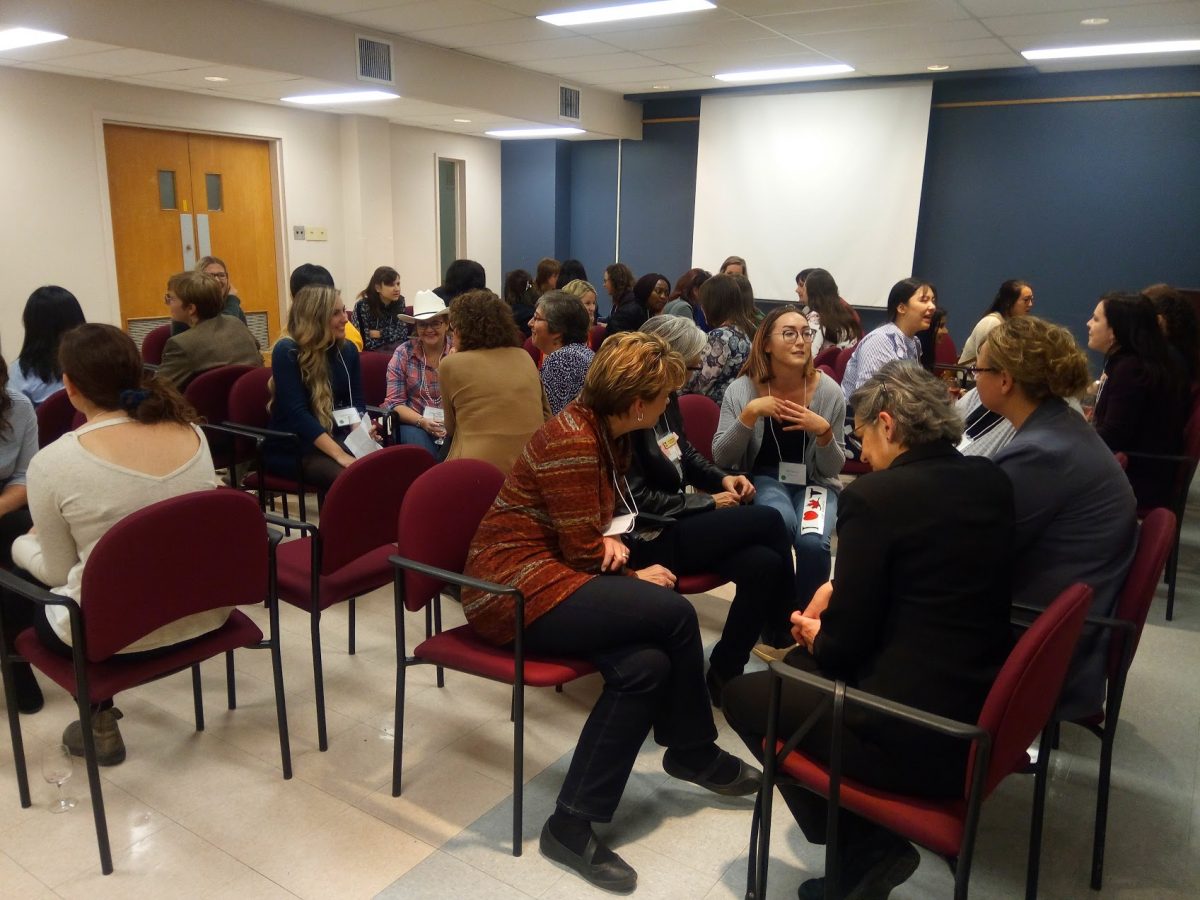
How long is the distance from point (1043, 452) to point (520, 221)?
28.1ft

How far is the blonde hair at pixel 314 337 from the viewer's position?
3480 millimetres

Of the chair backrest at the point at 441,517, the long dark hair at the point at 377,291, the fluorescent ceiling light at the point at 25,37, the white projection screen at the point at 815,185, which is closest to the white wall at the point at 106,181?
the fluorescent ceiling light at the point at 25,37

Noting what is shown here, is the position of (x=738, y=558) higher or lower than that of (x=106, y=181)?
lower

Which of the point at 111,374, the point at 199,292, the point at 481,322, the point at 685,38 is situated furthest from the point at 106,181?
the point at 111,374

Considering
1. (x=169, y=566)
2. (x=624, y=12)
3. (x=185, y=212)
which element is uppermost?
(x=624, y=12)

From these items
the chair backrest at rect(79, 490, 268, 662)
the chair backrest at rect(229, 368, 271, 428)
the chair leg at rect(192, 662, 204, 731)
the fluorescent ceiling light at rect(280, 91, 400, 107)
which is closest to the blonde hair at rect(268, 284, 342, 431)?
the chair backrest at rect(229, 368, 271, 428)

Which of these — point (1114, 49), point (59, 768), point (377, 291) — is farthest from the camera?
point (1114, 49)

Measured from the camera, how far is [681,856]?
2047 mm

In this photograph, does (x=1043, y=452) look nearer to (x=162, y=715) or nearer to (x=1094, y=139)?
(x=162, y=715)

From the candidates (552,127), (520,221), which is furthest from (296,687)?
(520,221)

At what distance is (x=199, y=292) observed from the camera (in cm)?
398

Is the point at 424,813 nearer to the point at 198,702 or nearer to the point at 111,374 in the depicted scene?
the point at 198,702

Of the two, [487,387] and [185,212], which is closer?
[487,387]

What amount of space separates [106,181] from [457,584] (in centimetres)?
583
